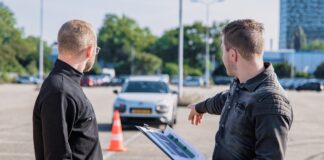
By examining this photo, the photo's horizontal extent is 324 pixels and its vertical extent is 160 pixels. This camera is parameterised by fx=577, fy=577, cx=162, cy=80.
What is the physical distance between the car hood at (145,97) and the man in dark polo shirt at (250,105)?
12143 mm

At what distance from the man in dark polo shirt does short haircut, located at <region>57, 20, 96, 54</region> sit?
0.88m

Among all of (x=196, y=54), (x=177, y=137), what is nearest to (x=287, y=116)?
(x=177, y=137)

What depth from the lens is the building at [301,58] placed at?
388 ft

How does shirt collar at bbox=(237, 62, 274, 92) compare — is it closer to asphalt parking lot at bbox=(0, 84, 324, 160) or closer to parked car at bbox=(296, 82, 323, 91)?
asphalt parking lot at bbox=(0, 84, 324, 160)

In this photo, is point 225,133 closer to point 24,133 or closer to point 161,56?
point 24,133

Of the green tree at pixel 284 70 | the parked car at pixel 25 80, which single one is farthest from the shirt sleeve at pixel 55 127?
the green tree at pixel 284 70

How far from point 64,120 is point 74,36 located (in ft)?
1.71

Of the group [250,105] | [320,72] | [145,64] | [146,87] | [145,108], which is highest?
[250,105]

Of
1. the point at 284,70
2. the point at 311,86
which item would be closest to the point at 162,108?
the point at 311,86

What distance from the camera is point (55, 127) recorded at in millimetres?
3291

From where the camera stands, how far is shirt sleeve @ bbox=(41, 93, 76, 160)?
329cm

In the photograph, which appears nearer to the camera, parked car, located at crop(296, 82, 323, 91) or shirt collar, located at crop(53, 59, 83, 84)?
shirt collar, located at crop(53, 59, 83, 84)

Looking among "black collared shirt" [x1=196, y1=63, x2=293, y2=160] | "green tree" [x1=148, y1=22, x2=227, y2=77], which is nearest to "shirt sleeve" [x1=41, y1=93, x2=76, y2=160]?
"black collared shirt" [x1=196, y1=63, x2=293, y2=160]

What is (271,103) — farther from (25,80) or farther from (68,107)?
(25,80)
